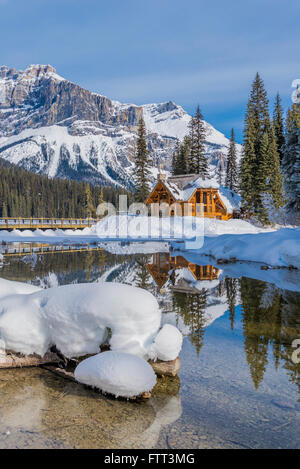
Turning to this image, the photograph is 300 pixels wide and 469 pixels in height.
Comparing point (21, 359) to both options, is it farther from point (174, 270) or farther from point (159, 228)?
point (159, 228)

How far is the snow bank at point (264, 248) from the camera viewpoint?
1714cm

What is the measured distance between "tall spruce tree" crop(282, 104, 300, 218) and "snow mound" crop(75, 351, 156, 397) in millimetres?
21818

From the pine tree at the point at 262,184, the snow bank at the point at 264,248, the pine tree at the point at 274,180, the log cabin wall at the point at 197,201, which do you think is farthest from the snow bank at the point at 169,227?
the snow bank at the point at 264,248

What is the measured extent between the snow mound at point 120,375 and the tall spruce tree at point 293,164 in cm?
2182

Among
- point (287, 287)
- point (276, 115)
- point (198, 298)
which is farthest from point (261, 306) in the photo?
point (276, 115)

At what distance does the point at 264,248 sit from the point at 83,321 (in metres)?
15.5

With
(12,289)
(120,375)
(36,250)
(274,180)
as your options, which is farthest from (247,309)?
(274,180)

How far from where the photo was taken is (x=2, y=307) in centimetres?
628

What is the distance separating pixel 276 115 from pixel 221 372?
201 ft

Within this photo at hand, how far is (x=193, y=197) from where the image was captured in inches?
1759

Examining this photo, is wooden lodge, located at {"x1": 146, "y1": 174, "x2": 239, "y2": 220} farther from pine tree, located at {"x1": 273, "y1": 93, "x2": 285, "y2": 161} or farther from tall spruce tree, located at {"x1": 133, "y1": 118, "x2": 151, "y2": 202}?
pine tree, located at {"x1": 273, "y1": 93, "x2": 285, "y2": 161}

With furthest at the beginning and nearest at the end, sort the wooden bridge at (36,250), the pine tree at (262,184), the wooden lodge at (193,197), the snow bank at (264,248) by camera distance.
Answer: the wooden lodge at (193,197), the pine tree at (262,184), the wooden bridge at (36,250), the snow bank at (264,248)

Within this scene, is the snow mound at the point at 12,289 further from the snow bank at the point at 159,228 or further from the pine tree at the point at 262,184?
the pine tree at the point at 262,184

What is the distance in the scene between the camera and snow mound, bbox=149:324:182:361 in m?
5.64
